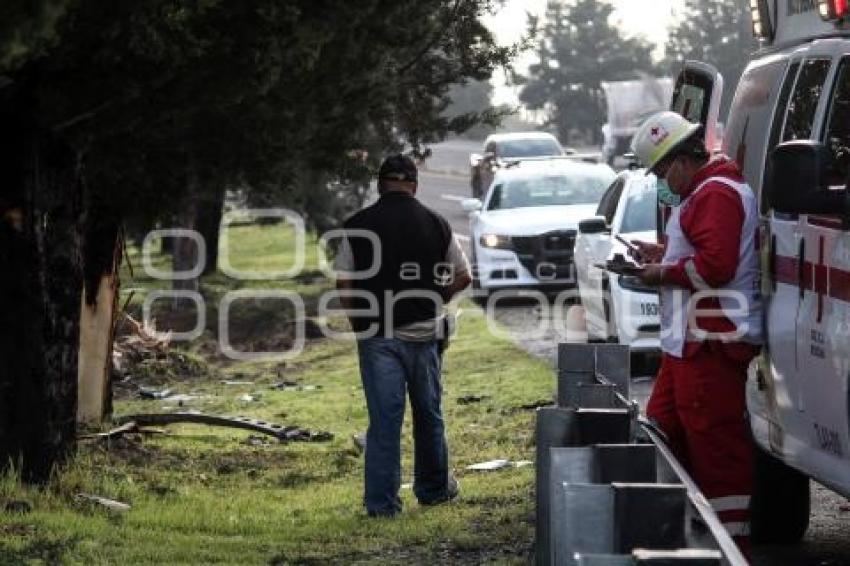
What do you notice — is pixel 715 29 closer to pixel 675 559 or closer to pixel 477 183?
pixel 477 183

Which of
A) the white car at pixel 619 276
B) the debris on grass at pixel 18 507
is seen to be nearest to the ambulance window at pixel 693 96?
the debris on grass at pixel 18 507

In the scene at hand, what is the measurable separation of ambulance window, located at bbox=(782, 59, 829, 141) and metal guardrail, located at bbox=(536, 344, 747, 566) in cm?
124

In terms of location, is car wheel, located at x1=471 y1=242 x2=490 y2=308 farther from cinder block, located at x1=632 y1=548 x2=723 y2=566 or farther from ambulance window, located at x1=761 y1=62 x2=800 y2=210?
cinder block, located at x1=632 y1=548 x2=723 y2=566

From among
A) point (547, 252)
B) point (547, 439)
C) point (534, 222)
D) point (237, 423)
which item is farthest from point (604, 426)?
point (534, 222)

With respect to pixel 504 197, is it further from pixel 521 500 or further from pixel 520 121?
pixel 520 121

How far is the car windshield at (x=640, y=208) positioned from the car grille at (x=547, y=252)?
5.75m

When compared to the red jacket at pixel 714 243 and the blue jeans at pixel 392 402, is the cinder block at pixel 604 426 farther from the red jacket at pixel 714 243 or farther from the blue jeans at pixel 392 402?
the blue jeans at pixel 392 402

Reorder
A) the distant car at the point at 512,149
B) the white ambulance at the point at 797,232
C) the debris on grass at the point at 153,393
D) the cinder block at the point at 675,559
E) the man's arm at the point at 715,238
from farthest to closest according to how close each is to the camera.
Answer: the distant car at the point at 512,149, the debris on grass at the point at 153,393, the man's arm at the point at 715,238, the white ambulance at the point at 797,232, the cinder block at the point at 675,559

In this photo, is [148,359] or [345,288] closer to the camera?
[345,288]

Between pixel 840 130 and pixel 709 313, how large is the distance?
91 centimetres

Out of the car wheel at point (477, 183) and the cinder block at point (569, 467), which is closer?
the cinder block at point (569, 467)

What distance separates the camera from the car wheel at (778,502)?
29.2 feet

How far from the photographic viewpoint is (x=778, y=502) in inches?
353

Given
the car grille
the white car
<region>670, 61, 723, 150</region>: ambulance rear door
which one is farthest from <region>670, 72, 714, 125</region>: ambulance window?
the car grille
